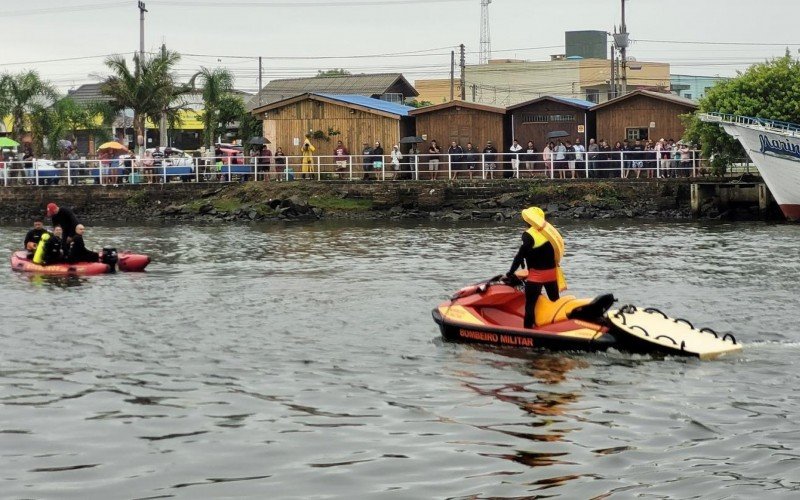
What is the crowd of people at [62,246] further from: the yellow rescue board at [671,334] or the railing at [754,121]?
the railing at [754,121]

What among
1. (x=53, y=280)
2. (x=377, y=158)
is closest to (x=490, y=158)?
(x=377, y=158)

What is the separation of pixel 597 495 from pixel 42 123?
182 feet

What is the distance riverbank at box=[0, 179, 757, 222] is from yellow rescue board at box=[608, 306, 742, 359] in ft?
86.4

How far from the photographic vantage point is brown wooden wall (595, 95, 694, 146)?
4631cm

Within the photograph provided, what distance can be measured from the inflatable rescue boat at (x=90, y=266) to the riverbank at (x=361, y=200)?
56.1 ft

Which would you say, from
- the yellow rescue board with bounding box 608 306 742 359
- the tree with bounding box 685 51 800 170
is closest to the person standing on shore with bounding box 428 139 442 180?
the tree with bounding box 685 51 800 170

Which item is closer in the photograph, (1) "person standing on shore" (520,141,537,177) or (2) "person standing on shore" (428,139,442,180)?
(1) "person standing on shore" (520,141,537,177)

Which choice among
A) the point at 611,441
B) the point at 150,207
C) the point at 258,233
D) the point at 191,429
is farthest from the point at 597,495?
the point at 150,207

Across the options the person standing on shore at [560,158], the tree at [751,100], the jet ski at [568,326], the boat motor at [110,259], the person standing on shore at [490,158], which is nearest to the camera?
the jet ski at [568,326]

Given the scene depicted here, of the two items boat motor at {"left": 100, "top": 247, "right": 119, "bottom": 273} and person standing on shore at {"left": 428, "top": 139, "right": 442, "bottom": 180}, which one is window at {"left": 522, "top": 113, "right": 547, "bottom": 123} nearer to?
person standing on shore at {"left": 428, "top": 139, "right": 442, "bottom": 180}

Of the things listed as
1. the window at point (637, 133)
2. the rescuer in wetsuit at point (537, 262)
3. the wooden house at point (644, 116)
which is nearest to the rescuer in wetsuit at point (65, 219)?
the rescuer in wetsuit at point (537, 262)

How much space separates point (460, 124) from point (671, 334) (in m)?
33.7

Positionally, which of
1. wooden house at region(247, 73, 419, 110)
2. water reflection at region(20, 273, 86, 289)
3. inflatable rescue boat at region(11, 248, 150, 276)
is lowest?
water reflection at region(20, 273, 86, 289)

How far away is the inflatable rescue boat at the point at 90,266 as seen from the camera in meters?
25.4
